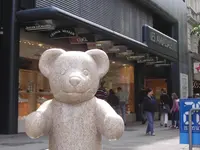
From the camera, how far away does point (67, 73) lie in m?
4.37

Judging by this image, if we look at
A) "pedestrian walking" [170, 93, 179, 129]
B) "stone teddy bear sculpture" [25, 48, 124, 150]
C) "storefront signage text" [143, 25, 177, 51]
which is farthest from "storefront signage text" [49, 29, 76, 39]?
"stone teddy bear sculpture" [25, 48, 124, 150]

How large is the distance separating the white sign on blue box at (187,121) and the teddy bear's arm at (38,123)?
473 cm

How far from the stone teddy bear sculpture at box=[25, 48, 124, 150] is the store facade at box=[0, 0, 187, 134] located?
762cm

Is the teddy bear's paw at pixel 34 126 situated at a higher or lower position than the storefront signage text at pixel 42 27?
lower

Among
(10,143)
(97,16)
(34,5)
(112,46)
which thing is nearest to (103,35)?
(97,16)

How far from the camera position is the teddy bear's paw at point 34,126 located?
4.20 m

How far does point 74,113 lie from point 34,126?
46 centimetres

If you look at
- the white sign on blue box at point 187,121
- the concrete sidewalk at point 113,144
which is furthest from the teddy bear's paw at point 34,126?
the concrete sidewalk at point 113,144

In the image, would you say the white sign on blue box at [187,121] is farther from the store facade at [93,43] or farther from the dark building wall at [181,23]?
the dark building wall at [181,23]

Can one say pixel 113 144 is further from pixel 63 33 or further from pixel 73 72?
pixel 73 72

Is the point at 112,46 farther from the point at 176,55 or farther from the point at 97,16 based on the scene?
the point at 176,55

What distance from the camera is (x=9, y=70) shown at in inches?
506

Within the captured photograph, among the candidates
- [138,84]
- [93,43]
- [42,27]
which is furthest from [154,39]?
[42,27]

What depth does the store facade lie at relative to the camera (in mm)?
12797
